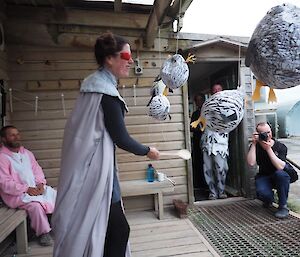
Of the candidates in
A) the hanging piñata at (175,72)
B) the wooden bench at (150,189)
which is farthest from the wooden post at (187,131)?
the hanging piñata at (175,72)

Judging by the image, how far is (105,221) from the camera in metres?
1.21

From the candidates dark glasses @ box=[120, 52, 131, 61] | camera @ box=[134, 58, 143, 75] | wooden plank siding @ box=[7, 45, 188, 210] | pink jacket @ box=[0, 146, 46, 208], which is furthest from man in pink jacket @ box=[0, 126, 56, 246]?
dark glasses @ box=[120, 52, 131, 61]

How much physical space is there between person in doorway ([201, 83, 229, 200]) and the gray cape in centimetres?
268

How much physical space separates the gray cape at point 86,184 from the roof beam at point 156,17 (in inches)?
54.9

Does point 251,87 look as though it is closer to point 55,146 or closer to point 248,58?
point 55,146

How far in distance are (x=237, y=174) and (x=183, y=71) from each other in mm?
2515

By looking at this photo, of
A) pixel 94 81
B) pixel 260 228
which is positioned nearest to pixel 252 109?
pixel 260 228

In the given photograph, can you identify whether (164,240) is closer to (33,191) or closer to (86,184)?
(33,191)

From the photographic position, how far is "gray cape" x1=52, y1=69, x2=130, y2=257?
46.5 inches

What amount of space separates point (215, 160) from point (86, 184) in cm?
279

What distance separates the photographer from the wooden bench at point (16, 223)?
2.09 m

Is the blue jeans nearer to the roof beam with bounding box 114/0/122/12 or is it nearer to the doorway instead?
the doorway

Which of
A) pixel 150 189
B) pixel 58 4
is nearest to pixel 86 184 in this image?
pixel 150 189

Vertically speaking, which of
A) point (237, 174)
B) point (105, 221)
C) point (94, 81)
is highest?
point (94, 81)
